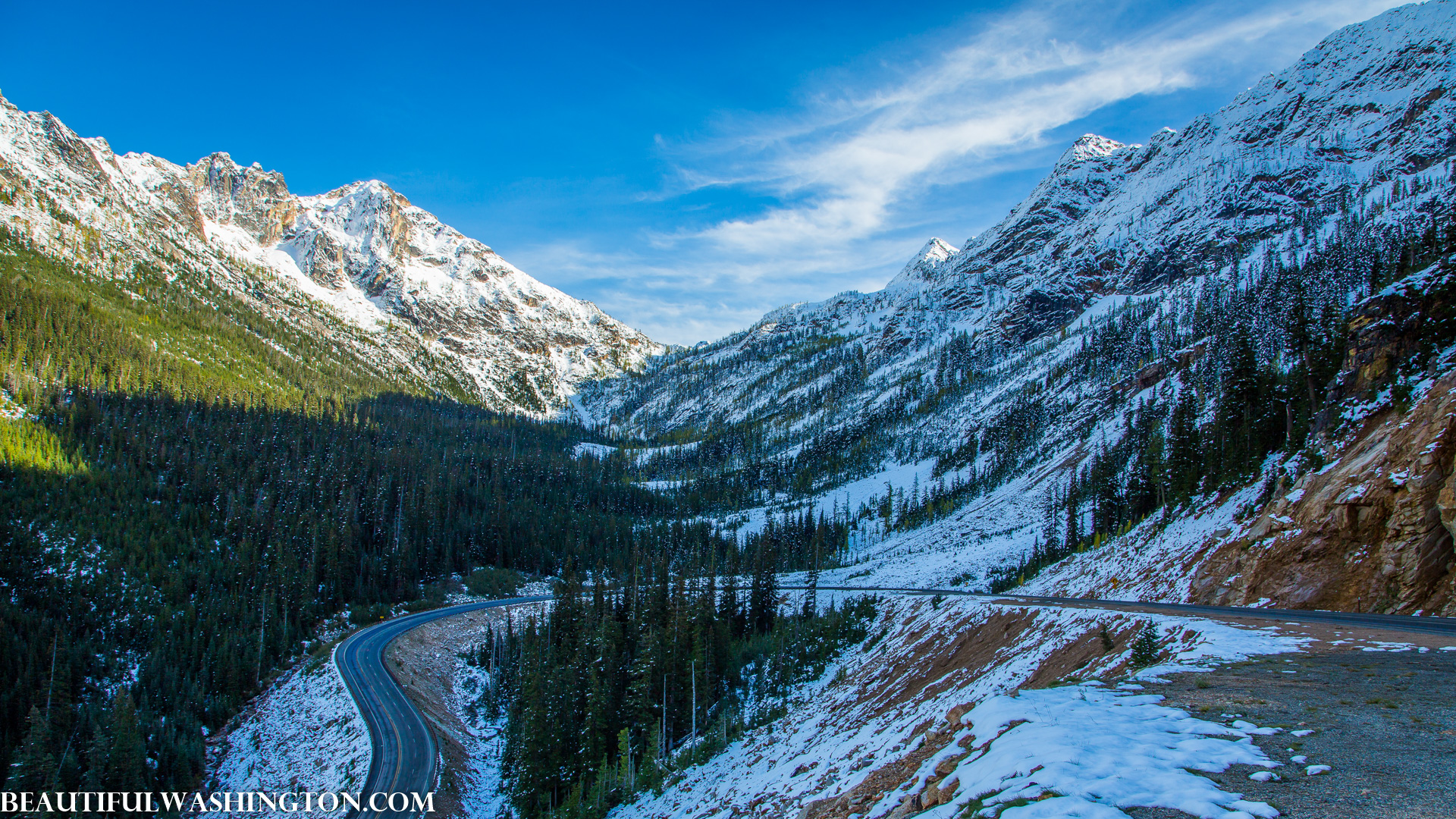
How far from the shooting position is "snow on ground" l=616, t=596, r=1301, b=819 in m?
7.83

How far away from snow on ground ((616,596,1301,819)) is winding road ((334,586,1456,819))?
12.3 feet

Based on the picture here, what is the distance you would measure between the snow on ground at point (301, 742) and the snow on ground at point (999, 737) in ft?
74.6

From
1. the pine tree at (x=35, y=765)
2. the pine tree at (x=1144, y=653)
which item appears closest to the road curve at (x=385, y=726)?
the pine tree at (x=35, y=765)

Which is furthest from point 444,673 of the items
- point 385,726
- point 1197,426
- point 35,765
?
point 1197,426

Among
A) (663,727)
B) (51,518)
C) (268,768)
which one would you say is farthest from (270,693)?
(51,518)

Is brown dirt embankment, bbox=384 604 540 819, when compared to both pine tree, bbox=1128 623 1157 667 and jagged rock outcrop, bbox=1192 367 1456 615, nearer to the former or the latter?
pine tree, bbox=1128 623 1157 667

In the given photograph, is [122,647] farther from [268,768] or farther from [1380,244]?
[1380,244]

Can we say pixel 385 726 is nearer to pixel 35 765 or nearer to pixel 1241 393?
pixel 35 765

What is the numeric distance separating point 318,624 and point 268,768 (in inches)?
1220

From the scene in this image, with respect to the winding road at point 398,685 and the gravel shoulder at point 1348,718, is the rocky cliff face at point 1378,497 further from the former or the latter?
the gravel shoulder at point 1348,718

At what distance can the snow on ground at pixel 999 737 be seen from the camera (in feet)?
25.7

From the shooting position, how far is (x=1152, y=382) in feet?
367

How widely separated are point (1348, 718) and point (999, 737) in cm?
539

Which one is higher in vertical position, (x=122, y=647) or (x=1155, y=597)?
(x=1155, y=597)
